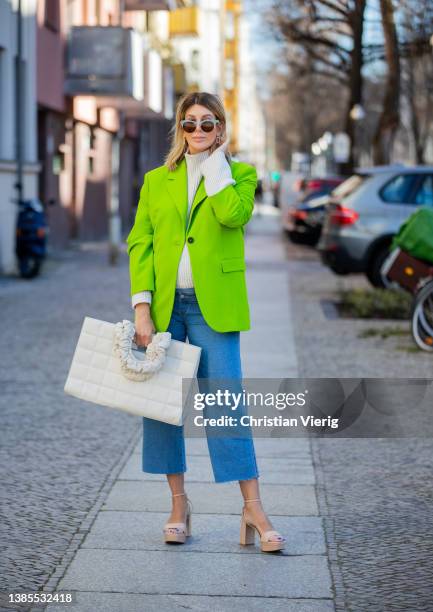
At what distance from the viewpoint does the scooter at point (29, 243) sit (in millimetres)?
18953

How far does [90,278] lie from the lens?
63.7ft

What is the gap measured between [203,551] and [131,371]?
78cm

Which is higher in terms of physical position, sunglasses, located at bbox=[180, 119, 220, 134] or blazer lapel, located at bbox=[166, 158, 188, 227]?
sunglasses, located at bbox=[180, 119, 220, 134]

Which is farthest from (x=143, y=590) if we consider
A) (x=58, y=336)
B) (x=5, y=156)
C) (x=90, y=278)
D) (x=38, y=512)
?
(x=5, y=156)

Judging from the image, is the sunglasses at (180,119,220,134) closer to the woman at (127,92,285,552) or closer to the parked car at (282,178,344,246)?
the woman at (127,92,285,552)

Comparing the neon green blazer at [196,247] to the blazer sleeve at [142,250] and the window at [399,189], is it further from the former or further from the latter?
the window at [399,189]

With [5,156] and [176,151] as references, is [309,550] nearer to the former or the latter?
[176,151]

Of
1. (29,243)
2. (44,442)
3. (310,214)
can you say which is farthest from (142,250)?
(310,214)

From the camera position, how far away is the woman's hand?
16.4ft

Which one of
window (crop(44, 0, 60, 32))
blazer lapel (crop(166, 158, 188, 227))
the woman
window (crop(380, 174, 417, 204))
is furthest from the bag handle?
window (crop(44, 0, 60, 32))

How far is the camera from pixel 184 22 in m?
47.8

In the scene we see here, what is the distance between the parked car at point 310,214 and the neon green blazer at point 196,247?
25.2 m

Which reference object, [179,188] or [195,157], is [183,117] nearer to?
[195,157]

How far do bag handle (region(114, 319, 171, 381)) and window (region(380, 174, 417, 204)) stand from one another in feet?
41.3
